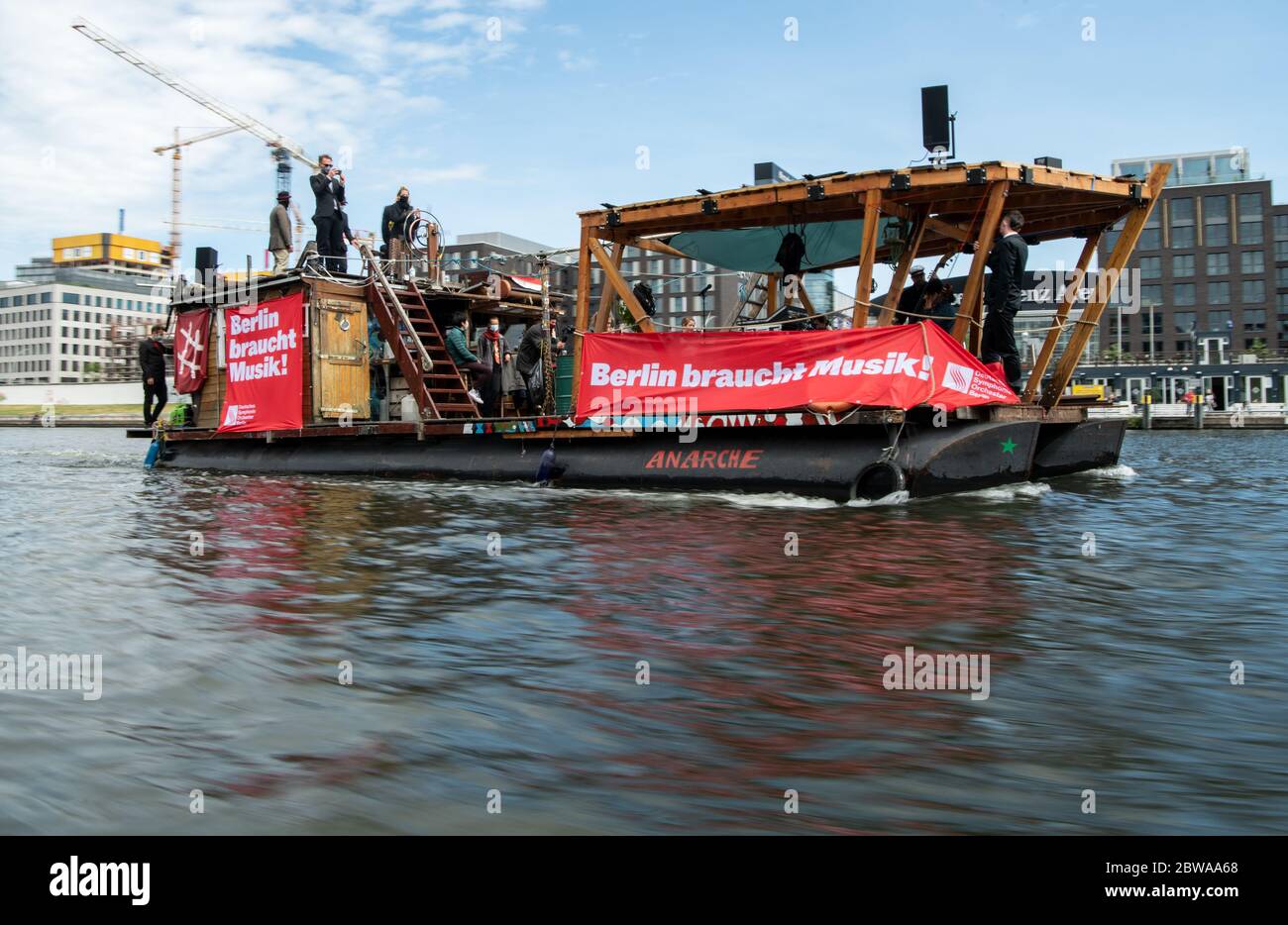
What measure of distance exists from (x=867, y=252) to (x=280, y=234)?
10769 millimetres

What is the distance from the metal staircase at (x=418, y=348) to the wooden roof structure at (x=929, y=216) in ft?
10.2

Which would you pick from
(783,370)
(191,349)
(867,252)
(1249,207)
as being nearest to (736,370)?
(783,370)

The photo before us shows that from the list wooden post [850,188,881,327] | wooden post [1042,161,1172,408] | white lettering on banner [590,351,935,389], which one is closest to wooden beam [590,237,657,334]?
white lettering on banner [590,351,935,389]

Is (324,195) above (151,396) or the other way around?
above

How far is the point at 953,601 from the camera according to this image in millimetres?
6234

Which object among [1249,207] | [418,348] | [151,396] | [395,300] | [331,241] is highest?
[1249,207]

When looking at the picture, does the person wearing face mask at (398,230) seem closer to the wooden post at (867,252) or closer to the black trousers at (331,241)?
the black trousers at (331,241)

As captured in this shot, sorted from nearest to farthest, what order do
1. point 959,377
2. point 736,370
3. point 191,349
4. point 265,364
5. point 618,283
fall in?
point 959,377 < point 736,370 < point 618,283 < point 265,364 < point 191,349

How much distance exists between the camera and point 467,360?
17219mm

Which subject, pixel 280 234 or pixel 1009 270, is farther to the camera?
pixel 280 234

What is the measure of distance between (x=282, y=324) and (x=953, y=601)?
14.0 m

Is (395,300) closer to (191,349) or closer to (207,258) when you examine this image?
(191,349)

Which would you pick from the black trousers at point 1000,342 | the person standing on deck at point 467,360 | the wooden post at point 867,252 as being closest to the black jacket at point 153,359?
the person standing on deck at point 467,360

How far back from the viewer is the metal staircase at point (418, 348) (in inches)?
629
